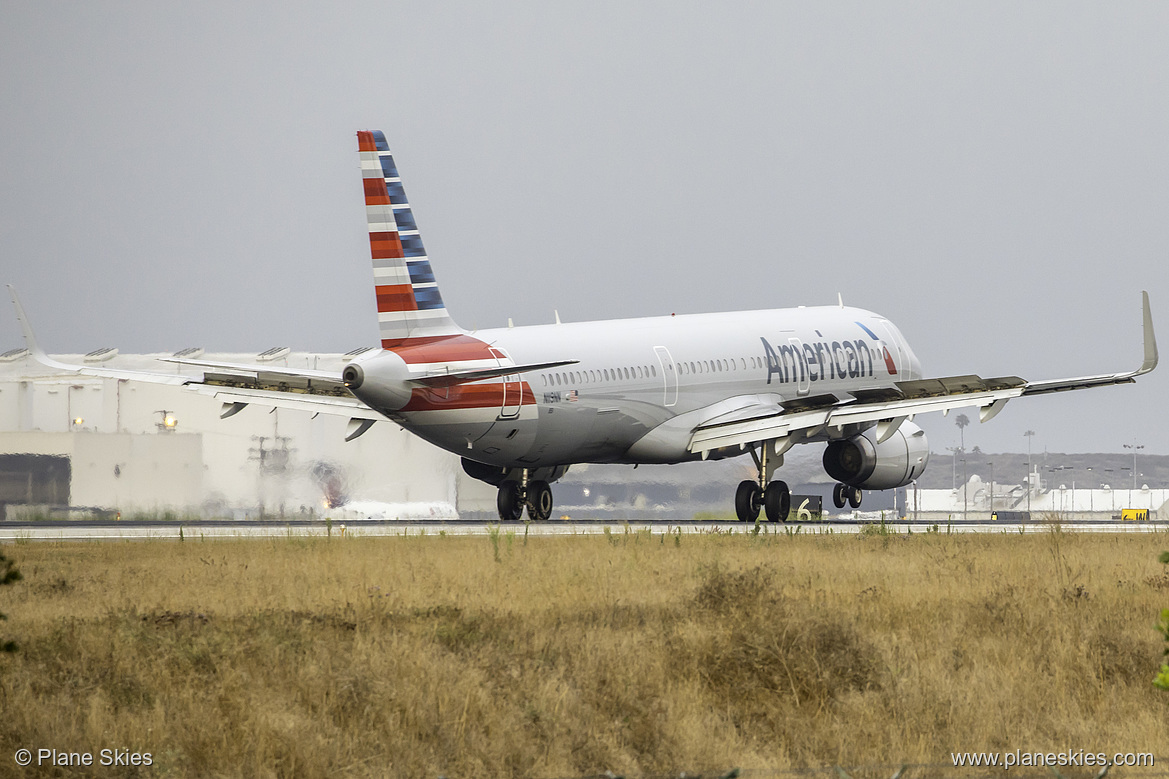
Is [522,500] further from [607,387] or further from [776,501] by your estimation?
[776,501]

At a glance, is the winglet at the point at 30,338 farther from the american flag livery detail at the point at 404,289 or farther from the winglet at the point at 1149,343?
the winglet at the point at 1149,343

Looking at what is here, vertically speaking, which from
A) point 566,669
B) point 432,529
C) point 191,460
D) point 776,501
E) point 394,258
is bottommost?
point 566,669

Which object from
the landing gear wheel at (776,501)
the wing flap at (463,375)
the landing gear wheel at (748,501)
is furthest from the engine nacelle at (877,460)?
the wing flap at (463,375)

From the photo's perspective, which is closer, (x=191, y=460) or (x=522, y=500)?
(x=522, y=500)

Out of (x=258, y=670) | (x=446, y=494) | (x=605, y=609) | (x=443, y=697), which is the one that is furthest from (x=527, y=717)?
(x=446, y=494)

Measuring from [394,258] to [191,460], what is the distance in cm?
2996

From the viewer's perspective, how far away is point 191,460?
58.2 meters

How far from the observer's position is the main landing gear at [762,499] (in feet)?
126

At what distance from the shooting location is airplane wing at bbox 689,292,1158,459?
34.3 m

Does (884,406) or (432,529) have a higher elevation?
(884,406)

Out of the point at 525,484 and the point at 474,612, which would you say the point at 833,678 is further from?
the point at 525,484

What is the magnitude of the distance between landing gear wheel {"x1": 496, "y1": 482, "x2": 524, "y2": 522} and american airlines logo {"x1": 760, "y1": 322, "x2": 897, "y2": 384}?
24.6 feet

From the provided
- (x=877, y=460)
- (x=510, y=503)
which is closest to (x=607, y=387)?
(x=510, y=503)

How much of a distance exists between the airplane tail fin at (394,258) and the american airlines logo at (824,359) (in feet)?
39.8
